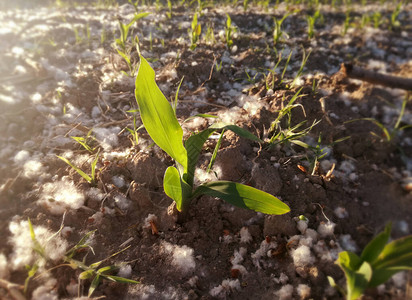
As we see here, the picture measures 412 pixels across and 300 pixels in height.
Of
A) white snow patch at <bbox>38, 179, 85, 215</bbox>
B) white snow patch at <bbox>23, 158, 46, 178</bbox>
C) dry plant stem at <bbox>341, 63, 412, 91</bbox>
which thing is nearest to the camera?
white snow patch at <bbox>38, 179, 85, 215</bbox>

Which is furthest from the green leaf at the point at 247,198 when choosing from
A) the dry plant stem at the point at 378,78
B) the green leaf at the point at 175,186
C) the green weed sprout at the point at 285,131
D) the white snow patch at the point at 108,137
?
the dry plant stem at the point at 378,78

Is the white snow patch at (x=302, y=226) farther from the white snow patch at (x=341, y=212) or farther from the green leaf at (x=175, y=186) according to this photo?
the green leaf at (x=175, y=186)

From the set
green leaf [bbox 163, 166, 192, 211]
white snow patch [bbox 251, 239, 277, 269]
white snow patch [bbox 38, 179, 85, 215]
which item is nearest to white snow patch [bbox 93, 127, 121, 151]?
Answer: white snow patch [bbox 38, 179, 85, 215]

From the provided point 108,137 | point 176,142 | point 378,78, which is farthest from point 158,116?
point 378,78

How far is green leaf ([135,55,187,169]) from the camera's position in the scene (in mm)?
911

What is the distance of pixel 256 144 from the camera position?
142cm

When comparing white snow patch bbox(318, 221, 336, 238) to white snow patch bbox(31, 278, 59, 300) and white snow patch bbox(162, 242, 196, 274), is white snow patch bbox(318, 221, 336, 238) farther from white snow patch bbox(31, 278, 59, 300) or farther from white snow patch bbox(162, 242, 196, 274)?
white snow patch bbox(31, 278, 59, 300)

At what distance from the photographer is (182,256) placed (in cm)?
103

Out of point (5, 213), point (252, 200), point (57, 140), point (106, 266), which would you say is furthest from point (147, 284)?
point (57, 140)

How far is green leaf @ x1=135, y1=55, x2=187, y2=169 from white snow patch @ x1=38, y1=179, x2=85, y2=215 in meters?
0.51

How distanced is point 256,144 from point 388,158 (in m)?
0.69

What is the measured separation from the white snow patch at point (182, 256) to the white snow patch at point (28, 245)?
39cm

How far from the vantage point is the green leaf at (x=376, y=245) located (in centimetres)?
80

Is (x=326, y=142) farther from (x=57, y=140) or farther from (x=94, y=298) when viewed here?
(x=57, y=140)
